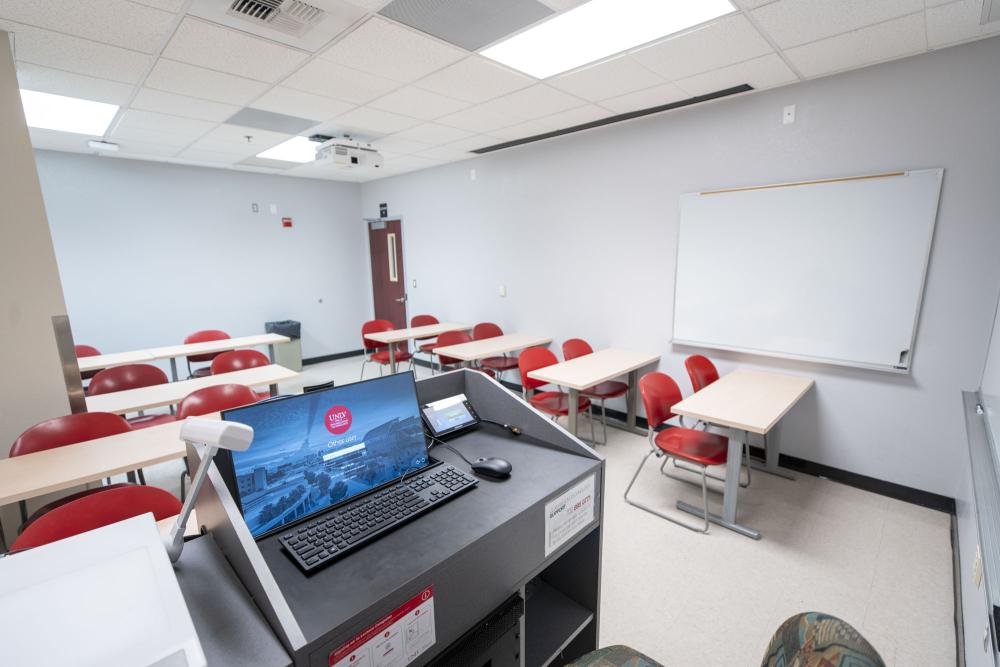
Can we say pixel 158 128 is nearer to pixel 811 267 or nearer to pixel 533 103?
pixel 533 103

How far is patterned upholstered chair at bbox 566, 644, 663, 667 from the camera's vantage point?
1.15 metres

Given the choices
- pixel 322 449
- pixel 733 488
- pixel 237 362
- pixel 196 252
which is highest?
pixel 196 252

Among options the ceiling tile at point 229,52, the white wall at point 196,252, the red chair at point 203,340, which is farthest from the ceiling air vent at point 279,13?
the white wall at point 196,252

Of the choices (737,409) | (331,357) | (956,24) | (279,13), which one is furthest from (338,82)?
(331,357)

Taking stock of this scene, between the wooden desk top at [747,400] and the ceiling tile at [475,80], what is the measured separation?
2302 millimetres

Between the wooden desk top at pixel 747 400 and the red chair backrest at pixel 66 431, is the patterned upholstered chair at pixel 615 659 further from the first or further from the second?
the red chair backrest at pixel 66 431

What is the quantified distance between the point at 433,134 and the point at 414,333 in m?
2.17

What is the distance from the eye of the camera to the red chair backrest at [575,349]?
13.4 feet

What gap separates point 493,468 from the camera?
1.29m

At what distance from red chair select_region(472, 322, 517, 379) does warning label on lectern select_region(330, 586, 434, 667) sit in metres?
3.50

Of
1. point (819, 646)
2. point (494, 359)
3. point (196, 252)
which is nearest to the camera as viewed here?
point (819, 646)

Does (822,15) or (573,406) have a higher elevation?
(822,15)

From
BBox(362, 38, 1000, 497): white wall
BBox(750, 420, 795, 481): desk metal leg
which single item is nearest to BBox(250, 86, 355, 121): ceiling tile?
BBox(362, 38, 1000, 497): white wall

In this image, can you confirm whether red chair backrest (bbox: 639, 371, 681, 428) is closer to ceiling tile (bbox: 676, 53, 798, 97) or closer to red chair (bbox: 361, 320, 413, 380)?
ceiling tile (bbox: 676, 53, 798, 97)
